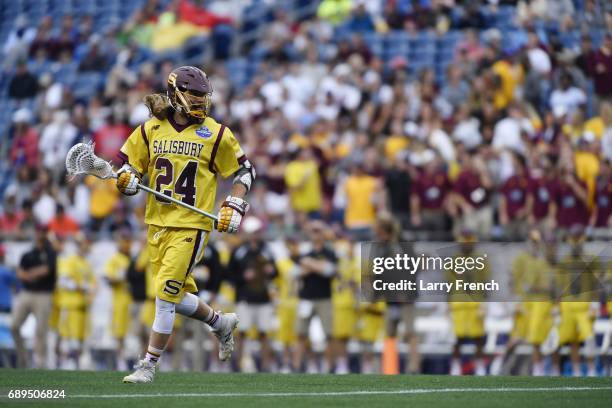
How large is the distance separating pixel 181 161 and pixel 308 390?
6.15ft

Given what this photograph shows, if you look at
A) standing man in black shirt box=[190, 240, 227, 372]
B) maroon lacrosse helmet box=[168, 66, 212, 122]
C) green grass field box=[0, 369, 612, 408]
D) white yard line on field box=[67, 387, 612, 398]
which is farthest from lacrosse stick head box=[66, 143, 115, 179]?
standing man in black shirt box=[190, 240, 227, 372]

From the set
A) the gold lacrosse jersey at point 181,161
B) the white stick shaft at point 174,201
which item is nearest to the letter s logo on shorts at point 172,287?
the gold lacrosse jersey at point 181,161

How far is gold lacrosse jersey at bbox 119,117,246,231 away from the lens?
30.7 feet

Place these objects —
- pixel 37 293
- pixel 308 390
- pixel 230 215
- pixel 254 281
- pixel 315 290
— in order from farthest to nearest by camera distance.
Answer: pixel 37 293 < pixel 254 281 < pixel 315 290 < pixel 230 215 < pixel 308 390

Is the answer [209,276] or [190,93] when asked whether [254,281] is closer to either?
[209,276]

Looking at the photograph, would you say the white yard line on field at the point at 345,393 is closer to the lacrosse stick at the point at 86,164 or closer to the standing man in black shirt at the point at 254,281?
the lacrosse stick at the point at 86,164

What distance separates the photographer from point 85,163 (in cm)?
944

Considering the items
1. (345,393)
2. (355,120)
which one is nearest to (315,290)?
(355,120)

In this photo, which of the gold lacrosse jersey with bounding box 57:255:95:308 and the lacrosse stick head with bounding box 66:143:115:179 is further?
the gold lacrosse jersey with bounding box 57:255:95:308

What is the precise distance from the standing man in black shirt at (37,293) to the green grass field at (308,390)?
6.04 m

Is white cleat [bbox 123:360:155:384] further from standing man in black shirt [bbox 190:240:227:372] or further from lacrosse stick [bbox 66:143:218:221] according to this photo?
standing man in black shirt [bbox 190:240:227:372]

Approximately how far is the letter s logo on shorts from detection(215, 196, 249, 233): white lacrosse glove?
490 mm

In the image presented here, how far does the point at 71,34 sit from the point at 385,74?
22.8 ft

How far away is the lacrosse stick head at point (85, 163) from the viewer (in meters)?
9.41
